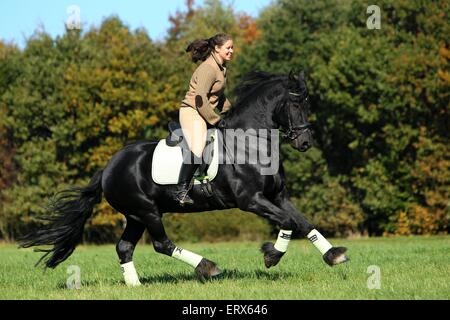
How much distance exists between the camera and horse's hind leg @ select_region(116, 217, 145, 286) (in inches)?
416

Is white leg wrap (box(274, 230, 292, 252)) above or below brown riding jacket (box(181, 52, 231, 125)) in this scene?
below

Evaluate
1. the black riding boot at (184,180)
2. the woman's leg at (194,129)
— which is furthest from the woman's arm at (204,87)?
the black riding boot at (184,180)

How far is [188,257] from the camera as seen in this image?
1019 centimetres

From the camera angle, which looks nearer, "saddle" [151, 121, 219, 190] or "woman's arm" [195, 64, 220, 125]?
"woman's arm" [195, 64, 220, 125]

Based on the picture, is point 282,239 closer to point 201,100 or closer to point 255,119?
point 255,119

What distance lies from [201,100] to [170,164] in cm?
97

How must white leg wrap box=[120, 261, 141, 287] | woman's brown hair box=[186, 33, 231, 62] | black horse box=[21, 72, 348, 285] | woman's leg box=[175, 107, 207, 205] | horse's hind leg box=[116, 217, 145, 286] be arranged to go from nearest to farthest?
1. black horse box=[21, 72, 348, 285]
2. woman's leg box=[175, 107, 207, 205]
3. woman's brown hair box=[186, 33, 231, 62]
4. white leg wrap box=[120, 261, 141, 287]
5. horse's hind leg box=[116, 217, 145, 286]

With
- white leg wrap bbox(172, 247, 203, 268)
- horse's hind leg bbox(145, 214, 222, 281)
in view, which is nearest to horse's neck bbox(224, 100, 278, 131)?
horse's hind leg bbox(145, 214, 222, 281)

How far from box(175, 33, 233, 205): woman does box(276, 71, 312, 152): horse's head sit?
2.80 feet

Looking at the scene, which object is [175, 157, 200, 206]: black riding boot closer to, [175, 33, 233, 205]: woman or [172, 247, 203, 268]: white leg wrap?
[175, 33, 233, 205]: woman
